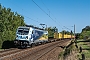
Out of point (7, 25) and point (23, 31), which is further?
point (7, 25)

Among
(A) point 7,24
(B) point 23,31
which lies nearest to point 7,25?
(A) point 7,24

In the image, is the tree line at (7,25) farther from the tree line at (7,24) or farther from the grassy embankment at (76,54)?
the grassy embankment at (76,54)

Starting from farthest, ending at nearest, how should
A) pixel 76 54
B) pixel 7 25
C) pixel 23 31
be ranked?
1. pixel 7 25
2. pixel 23 31
3. pixel 76 54

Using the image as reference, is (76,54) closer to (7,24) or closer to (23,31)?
(23,31)

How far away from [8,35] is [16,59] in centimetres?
1930

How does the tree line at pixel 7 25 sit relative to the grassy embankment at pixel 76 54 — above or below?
above

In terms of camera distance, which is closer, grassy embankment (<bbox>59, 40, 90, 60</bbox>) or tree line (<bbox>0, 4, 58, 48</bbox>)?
grassy embankment (<bbox>59, 40, 90, 60</bbox>)

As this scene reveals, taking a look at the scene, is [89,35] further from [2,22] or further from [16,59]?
[16,59]

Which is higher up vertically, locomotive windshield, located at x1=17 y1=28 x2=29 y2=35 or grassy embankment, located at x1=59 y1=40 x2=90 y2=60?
locomotive windshield, located at x1=17 y1=28 x2=29 y2=35

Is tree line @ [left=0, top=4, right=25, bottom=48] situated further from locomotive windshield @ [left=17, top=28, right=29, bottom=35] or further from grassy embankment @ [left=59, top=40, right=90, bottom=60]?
grassy embankment @ [left=59, top=40, right=90, bottom=60]

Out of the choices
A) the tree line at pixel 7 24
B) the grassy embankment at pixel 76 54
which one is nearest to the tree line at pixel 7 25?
the tree line at pixel 7 24

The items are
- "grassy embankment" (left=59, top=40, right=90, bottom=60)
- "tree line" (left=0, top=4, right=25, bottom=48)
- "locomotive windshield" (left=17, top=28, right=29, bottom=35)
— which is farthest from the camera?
"tree line" (left=0, top=4, right=25, bottom=48)

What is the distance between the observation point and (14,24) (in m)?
56.4

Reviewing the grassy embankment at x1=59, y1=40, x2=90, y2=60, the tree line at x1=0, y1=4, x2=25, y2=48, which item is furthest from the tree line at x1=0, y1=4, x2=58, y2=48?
the grassy embankment at x1=59, y1=40, x2=90, y2=60
